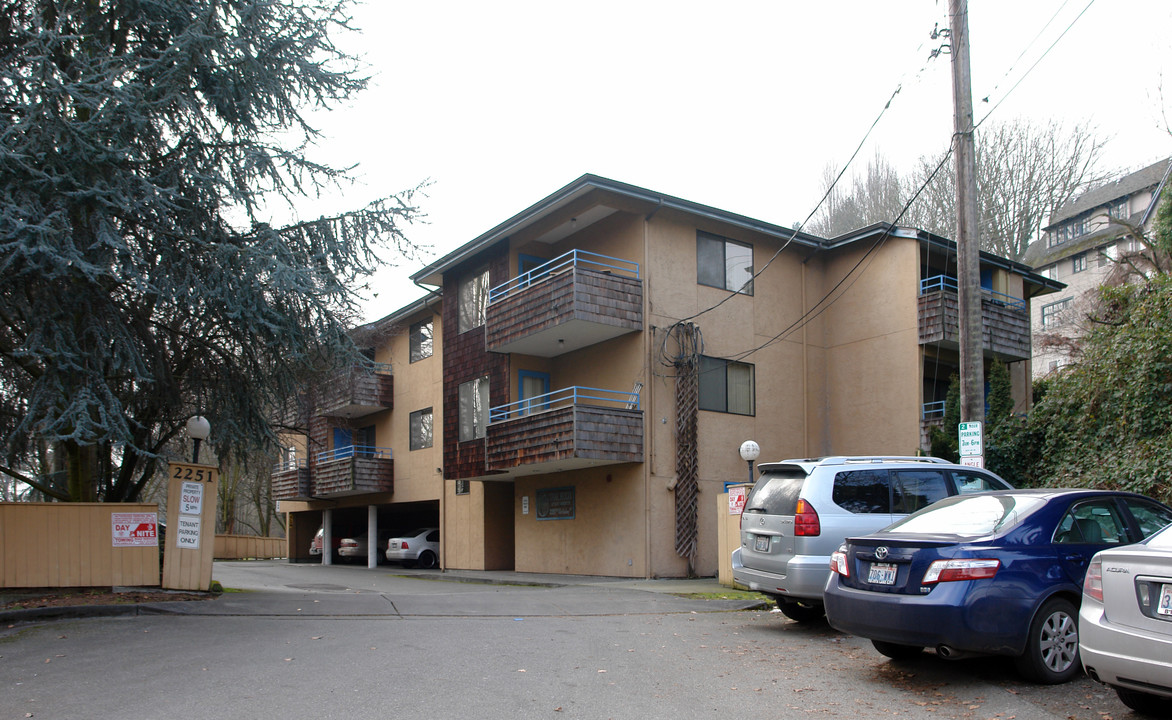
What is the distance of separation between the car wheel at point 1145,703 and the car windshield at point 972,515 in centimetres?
Answer: 147

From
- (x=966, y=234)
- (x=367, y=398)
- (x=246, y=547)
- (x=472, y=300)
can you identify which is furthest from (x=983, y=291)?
(x=246, y=547)

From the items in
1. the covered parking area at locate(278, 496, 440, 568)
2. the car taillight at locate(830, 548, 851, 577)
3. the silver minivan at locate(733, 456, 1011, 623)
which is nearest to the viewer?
the car taillight at locate(830, 548, 851, 577)

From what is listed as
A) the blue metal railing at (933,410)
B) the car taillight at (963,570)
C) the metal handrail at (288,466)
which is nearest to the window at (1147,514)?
the car taillight at (963,570)

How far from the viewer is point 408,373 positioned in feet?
99.1

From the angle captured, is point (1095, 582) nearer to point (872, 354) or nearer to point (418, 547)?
point (872, 354)

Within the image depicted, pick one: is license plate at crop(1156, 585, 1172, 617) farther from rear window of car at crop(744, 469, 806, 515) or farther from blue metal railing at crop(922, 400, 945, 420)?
blue metal railing at crop(922, 400, 945, 420)

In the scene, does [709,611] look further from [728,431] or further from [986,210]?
[986,210]

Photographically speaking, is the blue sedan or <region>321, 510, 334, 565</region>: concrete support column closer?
the blue sedan

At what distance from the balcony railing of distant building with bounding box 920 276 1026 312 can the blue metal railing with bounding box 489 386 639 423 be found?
7576 millimetres

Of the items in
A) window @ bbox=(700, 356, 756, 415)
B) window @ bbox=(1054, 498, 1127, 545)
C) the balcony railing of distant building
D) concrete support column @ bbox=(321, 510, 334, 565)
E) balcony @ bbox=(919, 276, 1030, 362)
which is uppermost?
the balcony railing of distant building

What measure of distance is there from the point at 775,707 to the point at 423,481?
23.1 m

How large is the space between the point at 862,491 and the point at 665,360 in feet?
Result: 35.3

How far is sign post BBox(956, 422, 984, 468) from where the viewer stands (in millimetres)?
11586

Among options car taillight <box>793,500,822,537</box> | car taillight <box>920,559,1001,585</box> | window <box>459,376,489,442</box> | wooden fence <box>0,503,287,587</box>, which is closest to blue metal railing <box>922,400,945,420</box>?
window <box>459,376,489,442</box>
